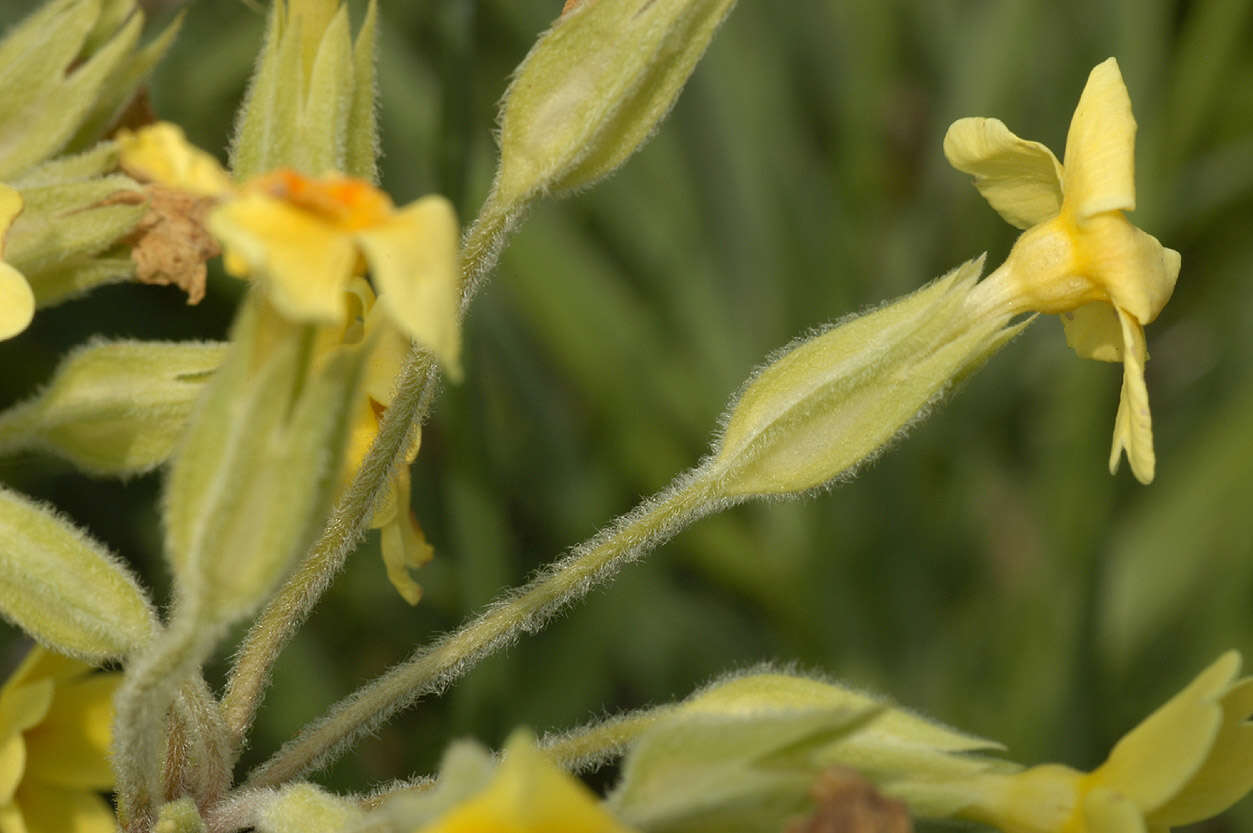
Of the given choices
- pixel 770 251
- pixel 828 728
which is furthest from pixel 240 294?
pixel 828 728

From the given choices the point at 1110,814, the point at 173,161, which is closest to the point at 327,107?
the point at 173,161

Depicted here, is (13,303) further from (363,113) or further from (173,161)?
(363,113)

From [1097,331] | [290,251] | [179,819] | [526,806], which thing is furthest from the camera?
[1097,331]

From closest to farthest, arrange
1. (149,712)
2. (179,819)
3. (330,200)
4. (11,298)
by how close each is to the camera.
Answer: (330,200) → (149,712) → (179,819) → (11,298)

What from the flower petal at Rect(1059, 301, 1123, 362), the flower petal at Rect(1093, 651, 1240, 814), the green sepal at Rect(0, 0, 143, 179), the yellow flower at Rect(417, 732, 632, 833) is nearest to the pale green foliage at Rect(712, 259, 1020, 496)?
the flower petal at Rect(1059, 301, 1123, 362)

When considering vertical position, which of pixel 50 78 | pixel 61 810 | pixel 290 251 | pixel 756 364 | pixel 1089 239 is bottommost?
pixel 61 810

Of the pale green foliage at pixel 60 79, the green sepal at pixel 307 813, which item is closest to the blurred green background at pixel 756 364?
the pale green foliage at pixel 60 79

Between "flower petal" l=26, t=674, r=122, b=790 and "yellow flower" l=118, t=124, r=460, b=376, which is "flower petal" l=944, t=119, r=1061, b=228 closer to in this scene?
"yellow flower" l=118, t=124, r=460, b=376
